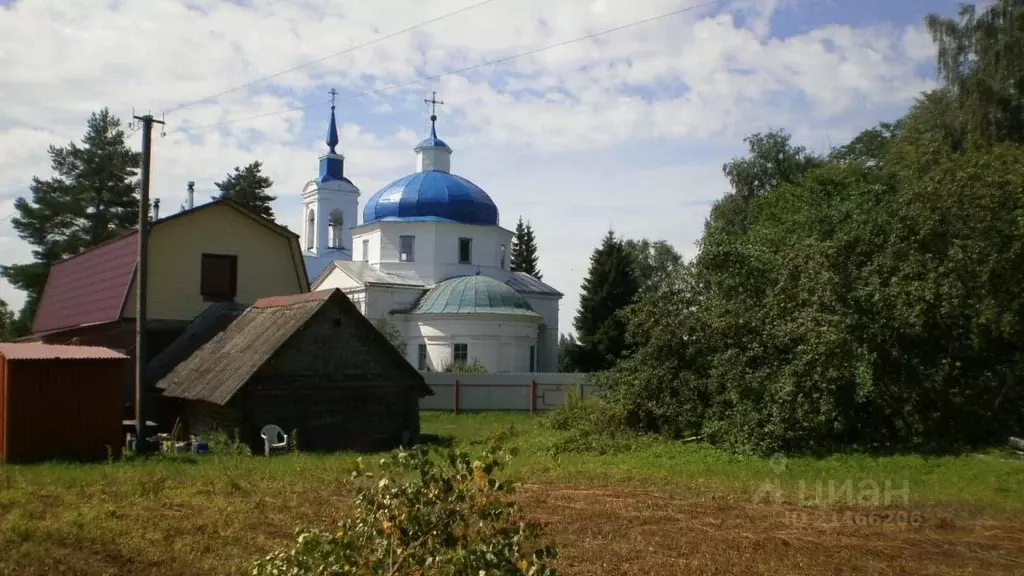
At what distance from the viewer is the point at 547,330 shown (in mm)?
48688

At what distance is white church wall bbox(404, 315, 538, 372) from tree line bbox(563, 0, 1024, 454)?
18.5 metres

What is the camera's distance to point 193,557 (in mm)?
9148

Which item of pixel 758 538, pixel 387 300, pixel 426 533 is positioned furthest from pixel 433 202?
pixel 426 533

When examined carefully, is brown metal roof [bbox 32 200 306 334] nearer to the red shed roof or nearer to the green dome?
the red shed roof

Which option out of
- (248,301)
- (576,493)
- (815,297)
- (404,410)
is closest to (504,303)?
(248,301)

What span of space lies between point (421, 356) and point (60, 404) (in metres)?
24.6

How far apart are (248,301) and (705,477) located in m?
16.9

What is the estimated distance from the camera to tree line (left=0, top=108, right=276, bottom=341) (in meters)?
44.8

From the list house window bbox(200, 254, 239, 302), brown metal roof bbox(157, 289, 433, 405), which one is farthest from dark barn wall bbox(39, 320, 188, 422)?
house window bbox(200, 254, 239, 302)

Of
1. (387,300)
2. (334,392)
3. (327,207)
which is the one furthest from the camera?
(327,207)

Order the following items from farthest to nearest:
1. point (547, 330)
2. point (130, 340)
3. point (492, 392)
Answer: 1. point (547, 330)
2. point (492, 392)
3. point (130, 340)

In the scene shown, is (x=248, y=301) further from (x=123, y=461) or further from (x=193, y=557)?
(x=193, y=557)

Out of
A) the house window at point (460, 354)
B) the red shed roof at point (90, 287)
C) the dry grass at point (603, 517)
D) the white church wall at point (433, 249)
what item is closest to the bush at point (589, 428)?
the dry grass at point (603, 517)

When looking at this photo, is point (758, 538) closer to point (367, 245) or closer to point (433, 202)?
point (433, 202)
